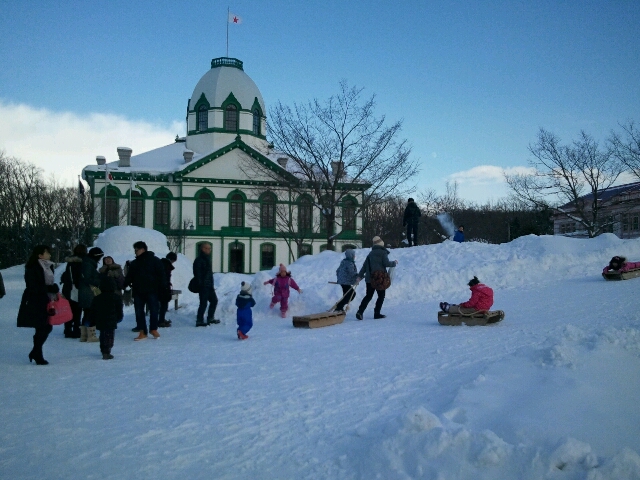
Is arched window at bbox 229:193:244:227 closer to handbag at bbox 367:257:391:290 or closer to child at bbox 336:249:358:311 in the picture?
child at bbox 336:249:358:311

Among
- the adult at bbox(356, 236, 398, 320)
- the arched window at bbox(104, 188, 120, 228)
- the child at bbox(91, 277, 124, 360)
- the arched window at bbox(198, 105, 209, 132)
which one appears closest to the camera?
the child at bbox(91, 277, 124, 360)

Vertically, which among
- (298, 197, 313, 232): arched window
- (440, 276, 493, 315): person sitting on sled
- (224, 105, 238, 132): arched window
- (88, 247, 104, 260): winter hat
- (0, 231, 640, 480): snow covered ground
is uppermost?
(224, 105, 238, 132): arched window

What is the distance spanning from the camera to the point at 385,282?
39.9 ft

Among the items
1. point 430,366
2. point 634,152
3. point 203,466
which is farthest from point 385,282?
point 634,152

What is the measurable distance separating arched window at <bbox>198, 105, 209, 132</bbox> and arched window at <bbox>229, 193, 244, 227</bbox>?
7106 mm

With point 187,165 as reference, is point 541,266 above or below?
below

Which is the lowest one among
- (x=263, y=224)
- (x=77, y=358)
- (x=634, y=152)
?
(x=77, y=358)

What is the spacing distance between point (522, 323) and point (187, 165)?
129 feet

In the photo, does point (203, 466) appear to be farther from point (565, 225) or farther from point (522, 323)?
point (565, 225)

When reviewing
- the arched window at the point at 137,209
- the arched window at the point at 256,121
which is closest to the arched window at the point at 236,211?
the arched window at the point at 256,121

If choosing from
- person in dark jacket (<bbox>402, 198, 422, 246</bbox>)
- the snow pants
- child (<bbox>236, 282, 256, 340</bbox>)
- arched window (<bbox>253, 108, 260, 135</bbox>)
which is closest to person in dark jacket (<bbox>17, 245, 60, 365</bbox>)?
child (<bbox>236, 282, 256, 340</bbox>)

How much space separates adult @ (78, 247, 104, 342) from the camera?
10.4m

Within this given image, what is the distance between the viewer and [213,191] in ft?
156

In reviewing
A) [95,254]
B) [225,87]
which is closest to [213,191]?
[225,87]
